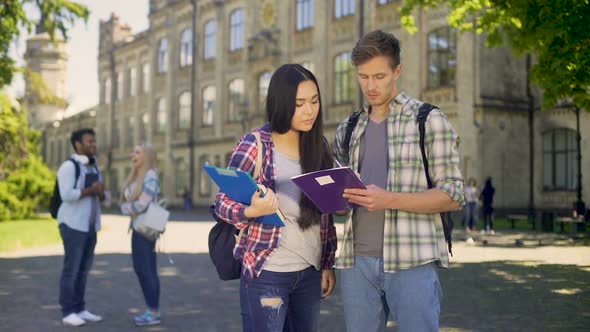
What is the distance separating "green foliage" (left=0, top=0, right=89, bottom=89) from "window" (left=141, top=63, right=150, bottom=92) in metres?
33.5

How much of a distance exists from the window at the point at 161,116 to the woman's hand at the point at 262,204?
45055mm

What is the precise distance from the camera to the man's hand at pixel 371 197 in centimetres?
302

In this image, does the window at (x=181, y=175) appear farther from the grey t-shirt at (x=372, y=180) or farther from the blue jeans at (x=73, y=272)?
the grey t-shirt at (x=372, y=180)

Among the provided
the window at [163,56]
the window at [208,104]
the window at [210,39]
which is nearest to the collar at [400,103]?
the window at [208,104]

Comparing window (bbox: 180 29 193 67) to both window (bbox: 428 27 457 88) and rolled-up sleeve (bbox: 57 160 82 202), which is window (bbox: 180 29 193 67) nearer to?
window (bbox: 428 27 457 88)

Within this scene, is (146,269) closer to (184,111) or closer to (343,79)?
(343,79)

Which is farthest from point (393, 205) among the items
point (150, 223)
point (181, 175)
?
point (181, 175)

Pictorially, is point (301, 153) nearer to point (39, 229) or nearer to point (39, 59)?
point (39, 229)

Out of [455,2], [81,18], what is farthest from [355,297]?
[81,18]

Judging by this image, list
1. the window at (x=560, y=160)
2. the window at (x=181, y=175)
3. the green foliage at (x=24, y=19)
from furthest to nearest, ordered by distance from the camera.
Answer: the window at (x=181, y=175) < the window at (x=560, y=160) < the green foliage at (x=24, y=19)

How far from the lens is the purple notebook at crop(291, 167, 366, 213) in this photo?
2.99m

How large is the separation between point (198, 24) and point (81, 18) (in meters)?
28.3

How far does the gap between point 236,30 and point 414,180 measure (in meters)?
39.0

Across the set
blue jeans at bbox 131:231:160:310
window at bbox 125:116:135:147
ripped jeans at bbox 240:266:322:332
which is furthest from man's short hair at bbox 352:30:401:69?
window at bbox 125:116:135:147
